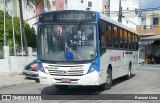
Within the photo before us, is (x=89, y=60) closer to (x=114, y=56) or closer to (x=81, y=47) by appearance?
(x=81, y=47)

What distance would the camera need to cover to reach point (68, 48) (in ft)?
40.0

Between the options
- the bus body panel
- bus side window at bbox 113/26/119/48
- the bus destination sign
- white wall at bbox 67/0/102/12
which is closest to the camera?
the bus body panel

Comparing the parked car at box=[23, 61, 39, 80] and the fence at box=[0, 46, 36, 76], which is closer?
the parked car at box=[23, 61, 39, 80]

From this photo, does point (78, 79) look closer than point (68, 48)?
Yes

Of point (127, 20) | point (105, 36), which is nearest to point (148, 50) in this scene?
point (127, 20)

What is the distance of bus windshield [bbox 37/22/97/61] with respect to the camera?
1216cm

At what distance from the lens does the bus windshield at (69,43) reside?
39.9ft

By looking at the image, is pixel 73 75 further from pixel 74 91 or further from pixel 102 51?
pixel 74 91

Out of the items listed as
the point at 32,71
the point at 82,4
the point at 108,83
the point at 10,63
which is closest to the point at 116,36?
the point at 108,83

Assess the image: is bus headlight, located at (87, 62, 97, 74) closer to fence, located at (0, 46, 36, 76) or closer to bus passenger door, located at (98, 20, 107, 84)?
bus passenger door, located at (98, 20, 107, 84)

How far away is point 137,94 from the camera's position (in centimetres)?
1266

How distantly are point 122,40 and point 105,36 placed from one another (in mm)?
3641

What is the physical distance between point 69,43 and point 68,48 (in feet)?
0.66

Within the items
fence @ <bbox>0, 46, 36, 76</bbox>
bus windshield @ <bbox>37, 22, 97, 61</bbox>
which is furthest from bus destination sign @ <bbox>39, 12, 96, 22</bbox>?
fence @ <bbox>0, 46, 36, 76</bbox>
